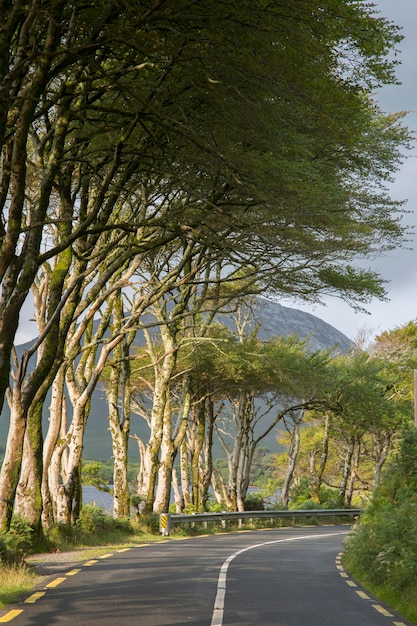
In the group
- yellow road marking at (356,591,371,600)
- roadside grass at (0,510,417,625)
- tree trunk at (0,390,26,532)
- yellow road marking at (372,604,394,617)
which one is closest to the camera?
yellow road marking at (372,604,394,617)

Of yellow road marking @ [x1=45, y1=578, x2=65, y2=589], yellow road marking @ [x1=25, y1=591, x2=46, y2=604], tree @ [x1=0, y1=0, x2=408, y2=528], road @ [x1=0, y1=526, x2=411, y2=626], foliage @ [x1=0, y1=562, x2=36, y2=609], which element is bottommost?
road @ [x1=0, y1=526, x2=411, y2=626]

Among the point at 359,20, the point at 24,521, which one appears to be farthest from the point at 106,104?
the point at 24,521

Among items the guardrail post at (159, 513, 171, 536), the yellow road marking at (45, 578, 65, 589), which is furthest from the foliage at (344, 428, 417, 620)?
the guardrail post at (159, 513, 171, 536)

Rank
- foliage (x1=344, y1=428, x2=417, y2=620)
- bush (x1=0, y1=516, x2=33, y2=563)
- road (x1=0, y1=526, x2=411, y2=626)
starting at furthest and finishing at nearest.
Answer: bush (x1=0, y1=516, x2=33, y2=563) < foliage (x1=344, y1=428, x2=417, y2=620) < road (x1=0, y1=526, x2=411, y2=626)

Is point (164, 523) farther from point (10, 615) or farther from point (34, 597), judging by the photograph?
point (10, 615)

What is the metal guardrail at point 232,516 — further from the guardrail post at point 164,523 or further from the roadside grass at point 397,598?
the roadside grass at point 397,598

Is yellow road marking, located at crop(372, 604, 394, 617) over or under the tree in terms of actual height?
under

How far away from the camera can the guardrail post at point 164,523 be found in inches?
1196

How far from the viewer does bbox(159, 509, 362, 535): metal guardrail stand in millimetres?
30573

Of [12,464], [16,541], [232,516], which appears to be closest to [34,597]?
[16,541]

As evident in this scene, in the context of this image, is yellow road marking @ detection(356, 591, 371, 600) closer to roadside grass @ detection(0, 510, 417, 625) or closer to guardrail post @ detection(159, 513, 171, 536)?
roadside grass @ detection(0, 510, 417, 625)

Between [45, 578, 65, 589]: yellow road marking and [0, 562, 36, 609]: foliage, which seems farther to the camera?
[45, 578, 65, 589]: yellow road marking

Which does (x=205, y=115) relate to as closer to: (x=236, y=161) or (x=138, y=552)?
(x=236, y=161)

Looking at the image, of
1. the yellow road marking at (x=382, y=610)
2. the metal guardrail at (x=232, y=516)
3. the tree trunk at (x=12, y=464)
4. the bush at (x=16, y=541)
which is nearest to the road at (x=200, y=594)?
the yellow road marking at (x=382, y=610)
